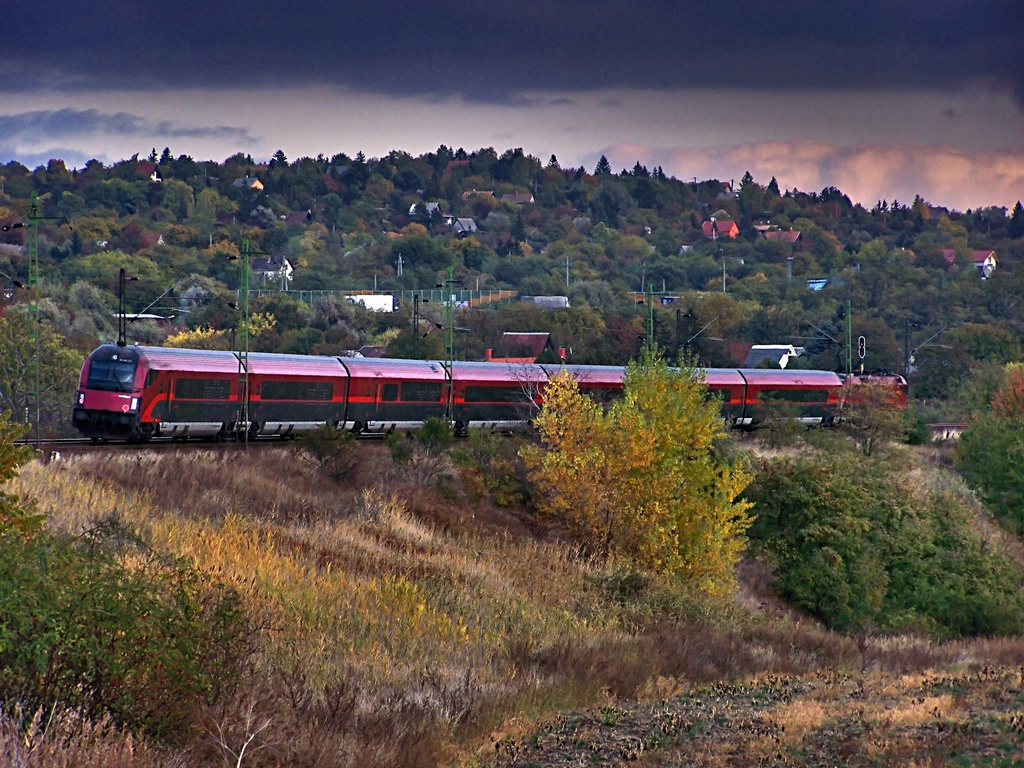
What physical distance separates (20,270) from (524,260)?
88.2 m

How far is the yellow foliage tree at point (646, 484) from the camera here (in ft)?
113

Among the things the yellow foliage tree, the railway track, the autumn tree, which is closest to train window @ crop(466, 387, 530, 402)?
the railway track

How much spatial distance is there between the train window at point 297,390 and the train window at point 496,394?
6.67m

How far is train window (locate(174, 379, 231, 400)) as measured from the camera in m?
35.9

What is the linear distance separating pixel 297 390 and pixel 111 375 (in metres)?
6.20

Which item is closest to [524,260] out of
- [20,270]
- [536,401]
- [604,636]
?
[20,270]

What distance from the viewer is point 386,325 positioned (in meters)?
99.1

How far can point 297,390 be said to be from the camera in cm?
3947

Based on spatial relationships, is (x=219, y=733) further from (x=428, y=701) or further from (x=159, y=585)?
(x=428, y=701)

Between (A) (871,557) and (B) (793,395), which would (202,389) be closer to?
(A) (871,557)

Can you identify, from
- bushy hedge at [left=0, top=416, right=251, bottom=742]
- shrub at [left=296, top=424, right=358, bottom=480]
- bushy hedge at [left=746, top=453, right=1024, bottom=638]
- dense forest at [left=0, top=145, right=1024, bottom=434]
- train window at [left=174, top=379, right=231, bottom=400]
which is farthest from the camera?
dense forest at [left=0, top=145, right=1024, bottom=434]

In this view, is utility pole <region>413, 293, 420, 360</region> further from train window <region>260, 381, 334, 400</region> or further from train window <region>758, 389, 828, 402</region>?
train window <region>758, 389, 828, 402</region>

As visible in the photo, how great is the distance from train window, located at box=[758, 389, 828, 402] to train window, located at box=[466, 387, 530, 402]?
14.2 meters

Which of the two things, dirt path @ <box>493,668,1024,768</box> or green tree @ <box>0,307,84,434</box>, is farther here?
green tree @ <box>0,307,84,434</box>
